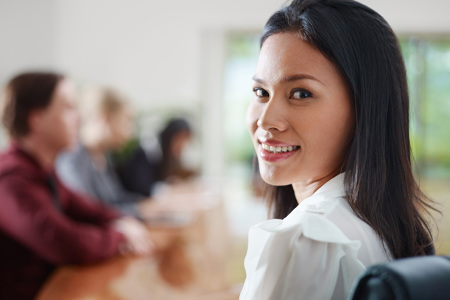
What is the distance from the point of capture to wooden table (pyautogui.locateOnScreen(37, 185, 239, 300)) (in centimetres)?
175

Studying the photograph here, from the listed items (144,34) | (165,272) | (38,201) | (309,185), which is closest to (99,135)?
(38,201)

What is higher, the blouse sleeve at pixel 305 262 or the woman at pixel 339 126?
the woman at pixel 339 126

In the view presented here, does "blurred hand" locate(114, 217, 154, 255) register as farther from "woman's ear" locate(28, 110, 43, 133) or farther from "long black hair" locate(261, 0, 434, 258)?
"long black hair" locate(261, 0, 434, 258)

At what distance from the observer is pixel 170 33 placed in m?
7.02

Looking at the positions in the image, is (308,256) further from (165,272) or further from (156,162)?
(156,162)

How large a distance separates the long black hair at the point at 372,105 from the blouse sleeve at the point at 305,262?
0.10m

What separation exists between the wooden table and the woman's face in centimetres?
86

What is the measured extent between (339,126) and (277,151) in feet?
0.35

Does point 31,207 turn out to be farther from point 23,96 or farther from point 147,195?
point 147,195

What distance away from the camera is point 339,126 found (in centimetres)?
84

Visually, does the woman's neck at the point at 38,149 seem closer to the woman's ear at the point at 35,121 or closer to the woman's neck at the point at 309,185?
the woman's ear at the point at 35,121

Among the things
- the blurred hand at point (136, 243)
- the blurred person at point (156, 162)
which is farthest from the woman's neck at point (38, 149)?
the blurred person at point (156, 162)

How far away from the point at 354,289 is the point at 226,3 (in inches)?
263

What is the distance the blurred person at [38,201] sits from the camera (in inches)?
82.7
